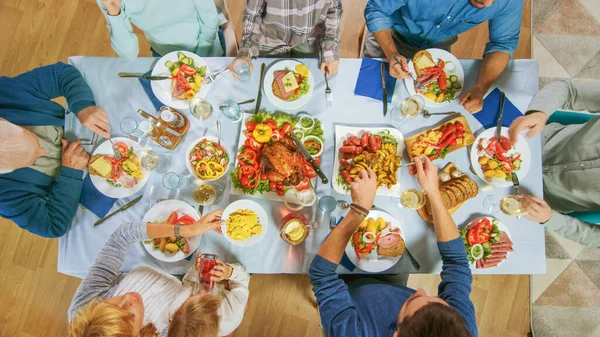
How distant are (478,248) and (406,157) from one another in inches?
27.5

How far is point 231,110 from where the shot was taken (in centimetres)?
217

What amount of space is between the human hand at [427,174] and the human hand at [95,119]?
76.8 inches

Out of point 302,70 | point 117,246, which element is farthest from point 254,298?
point 302,70

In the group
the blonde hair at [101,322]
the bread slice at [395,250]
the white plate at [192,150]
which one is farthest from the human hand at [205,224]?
the bread slice at [395,250]

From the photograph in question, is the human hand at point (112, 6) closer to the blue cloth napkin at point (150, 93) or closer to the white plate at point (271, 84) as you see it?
the blue cloth napkin at point (150, 93)

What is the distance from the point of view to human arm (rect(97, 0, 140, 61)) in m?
2.09

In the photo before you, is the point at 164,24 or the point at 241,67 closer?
the point at 241,67

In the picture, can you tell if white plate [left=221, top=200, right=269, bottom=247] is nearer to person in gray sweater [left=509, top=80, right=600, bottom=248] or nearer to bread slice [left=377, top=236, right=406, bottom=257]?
bread slice [left=377, top=236, right=406, bottom=257]

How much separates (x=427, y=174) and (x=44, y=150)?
2328 mm

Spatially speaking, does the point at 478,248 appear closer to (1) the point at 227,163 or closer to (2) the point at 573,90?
(2) the point at 573,90

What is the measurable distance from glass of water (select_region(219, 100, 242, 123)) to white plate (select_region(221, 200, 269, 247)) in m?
0.54

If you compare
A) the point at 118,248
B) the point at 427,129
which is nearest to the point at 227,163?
the point at 118,248

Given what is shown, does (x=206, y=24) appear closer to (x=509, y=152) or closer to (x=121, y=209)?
(x=121, y=209)

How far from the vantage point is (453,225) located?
2002mm
